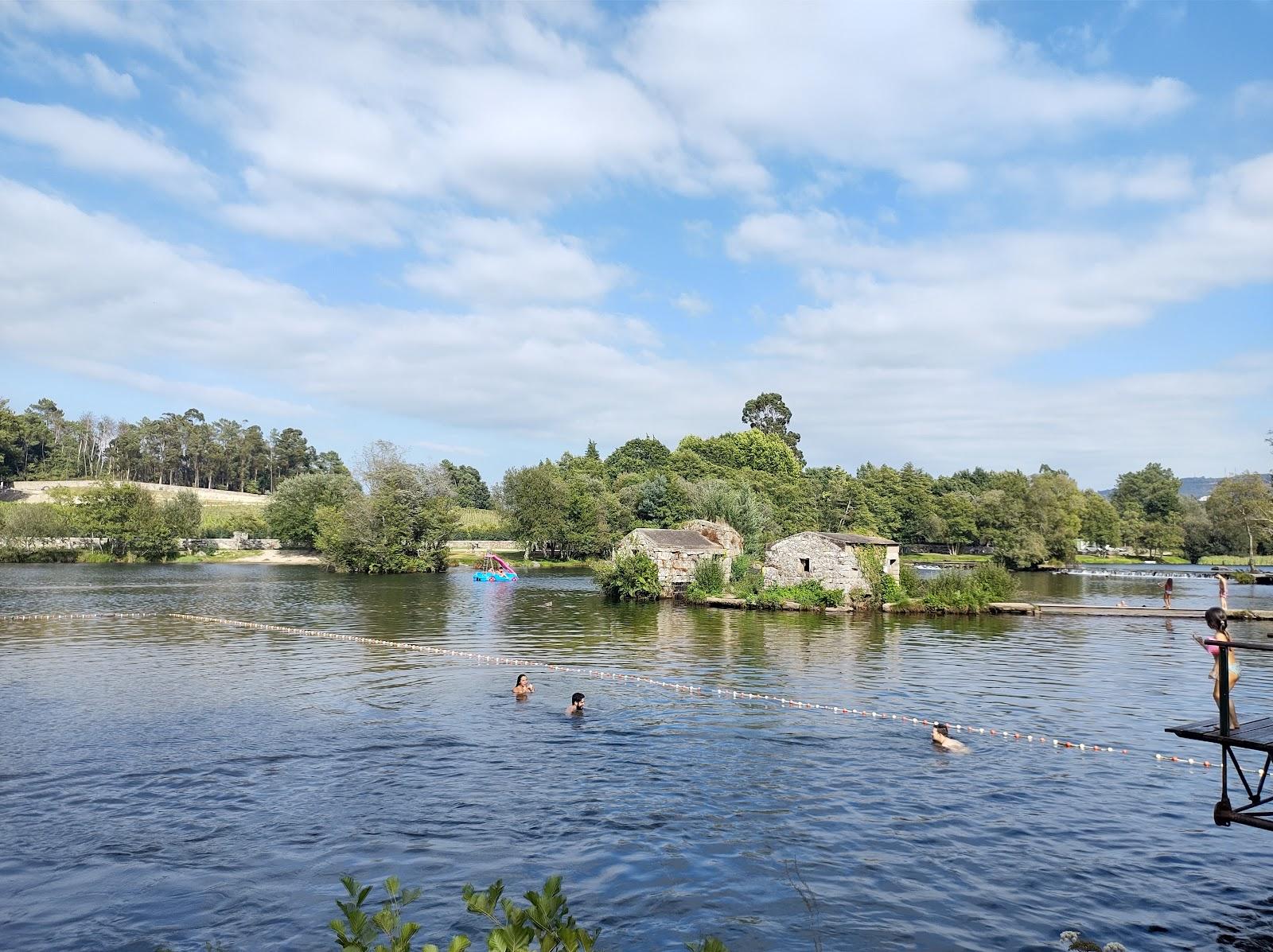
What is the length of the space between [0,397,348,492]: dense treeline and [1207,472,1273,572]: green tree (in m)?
157

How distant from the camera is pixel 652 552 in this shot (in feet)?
198

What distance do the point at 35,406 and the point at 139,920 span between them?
22057cm

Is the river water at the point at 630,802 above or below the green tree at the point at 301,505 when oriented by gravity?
below

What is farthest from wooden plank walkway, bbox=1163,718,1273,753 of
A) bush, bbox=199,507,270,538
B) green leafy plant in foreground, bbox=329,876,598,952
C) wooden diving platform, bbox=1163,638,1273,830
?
bush, bbox=199,507,270,538

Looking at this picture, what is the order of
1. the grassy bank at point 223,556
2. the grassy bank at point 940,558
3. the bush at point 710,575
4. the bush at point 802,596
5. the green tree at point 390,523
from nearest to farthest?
the bush at point 802,596 → the bush at point 710,575 → the green tree at point 390,523 → the grassy bank at point 223,556 → the grassy bank at point 940,558

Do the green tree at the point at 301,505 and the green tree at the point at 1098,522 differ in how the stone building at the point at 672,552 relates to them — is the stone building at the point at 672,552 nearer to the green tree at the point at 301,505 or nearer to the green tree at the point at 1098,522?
the green tree at the point at 301,505

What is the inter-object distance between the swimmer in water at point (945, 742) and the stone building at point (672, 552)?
39467 mm

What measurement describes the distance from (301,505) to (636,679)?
10021 centimetres

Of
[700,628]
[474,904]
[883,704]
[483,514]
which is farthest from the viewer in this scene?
[483,514]

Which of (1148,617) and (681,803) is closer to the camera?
(681,803)

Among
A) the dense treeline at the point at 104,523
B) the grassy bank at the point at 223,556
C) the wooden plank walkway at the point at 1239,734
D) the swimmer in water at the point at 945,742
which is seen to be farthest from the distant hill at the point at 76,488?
the wooden plank walkway at the point at 1239,734

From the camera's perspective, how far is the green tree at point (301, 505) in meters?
116

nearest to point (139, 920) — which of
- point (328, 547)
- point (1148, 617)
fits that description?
point (1148, 617)

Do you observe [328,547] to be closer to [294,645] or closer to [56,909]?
[294,645]
